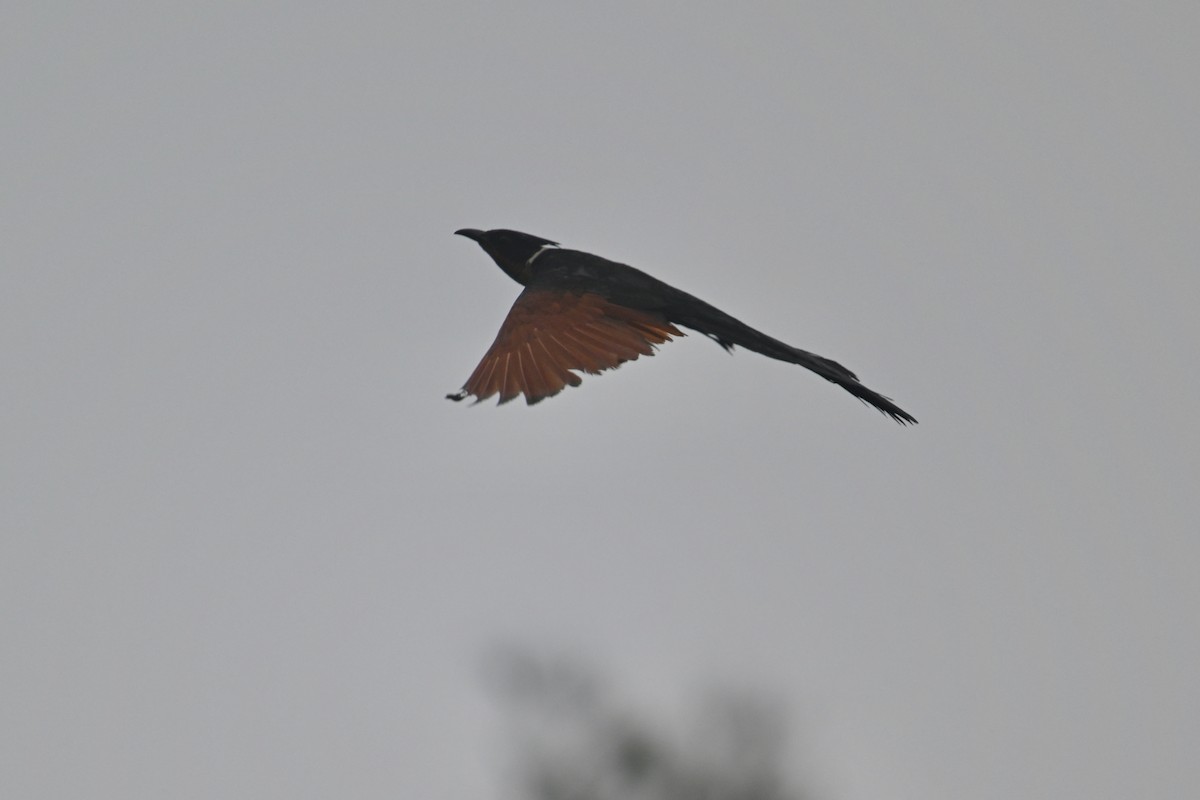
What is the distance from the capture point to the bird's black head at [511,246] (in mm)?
13891

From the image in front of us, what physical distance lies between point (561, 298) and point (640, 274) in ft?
1.39

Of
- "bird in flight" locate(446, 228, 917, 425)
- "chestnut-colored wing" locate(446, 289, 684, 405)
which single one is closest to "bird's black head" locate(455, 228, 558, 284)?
"bird in flight" locate(446, 228, 917, 425)

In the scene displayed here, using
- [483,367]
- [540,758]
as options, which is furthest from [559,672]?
[483,367]

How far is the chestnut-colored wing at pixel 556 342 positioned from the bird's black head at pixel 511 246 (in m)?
0.78

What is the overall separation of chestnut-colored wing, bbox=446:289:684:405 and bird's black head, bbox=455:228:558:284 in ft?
2.56

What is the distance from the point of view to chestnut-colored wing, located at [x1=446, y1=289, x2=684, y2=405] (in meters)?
12.3

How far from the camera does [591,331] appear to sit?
1266 cm

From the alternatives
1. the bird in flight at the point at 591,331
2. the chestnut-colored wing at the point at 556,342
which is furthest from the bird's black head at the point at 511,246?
the chestnut-colored wing at the point at 556,342

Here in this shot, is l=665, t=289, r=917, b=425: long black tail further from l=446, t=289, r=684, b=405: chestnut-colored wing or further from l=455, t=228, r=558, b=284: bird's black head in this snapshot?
l=455, t=228, r=558, b=284: bird's black head

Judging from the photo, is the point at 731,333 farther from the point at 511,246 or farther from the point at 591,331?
the point at 511,246

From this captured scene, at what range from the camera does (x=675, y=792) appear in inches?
493

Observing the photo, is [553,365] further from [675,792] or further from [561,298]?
[675,792]

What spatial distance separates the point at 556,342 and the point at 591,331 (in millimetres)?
Result: 196

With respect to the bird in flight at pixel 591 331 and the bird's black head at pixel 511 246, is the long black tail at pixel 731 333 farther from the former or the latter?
the bird's black head at pixel 511 246
